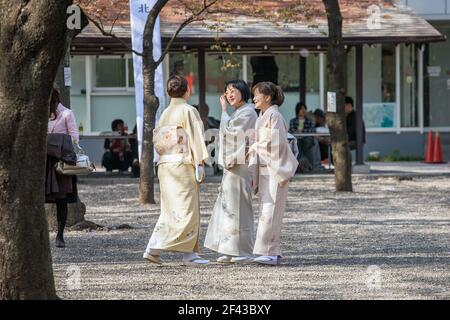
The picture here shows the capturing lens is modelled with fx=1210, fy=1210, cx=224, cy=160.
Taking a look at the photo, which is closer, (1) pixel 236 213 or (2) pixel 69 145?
(1) pixel 236 213

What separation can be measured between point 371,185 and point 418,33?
4036mm

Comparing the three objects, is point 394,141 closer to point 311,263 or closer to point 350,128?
point 350,128

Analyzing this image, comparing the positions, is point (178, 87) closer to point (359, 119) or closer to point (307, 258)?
point (307, 258)

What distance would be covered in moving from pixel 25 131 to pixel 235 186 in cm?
427

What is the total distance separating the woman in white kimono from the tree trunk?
264 inches

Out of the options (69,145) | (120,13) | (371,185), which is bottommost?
(371,185)

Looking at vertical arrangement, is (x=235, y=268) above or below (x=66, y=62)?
below

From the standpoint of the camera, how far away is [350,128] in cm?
2516

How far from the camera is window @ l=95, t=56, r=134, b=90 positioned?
29062 mm

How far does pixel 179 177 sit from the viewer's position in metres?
11.8

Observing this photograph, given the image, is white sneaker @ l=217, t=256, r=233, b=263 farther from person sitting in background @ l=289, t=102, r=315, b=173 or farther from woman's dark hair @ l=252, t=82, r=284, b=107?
person sitting in background @ l=289, t=102, r=315, b=173

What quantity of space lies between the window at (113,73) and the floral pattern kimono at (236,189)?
1710cm

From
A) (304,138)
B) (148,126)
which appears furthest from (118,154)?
(148,126)

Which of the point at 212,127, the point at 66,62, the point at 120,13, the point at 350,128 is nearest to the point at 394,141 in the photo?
the point at 350,128
